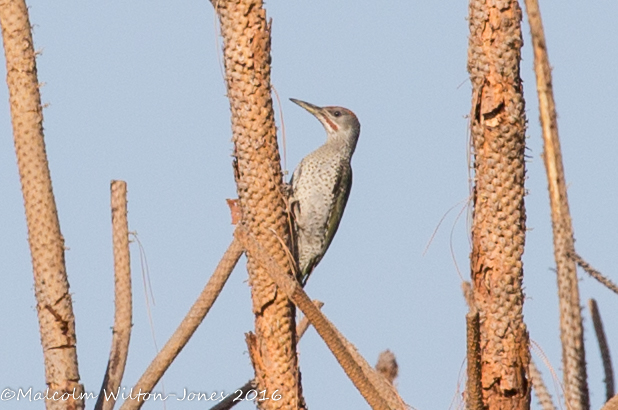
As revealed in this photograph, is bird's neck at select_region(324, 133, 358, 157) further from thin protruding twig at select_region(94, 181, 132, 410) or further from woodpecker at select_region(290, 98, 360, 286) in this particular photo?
thin protruding twig at select_region(94, 181, 132, 410)

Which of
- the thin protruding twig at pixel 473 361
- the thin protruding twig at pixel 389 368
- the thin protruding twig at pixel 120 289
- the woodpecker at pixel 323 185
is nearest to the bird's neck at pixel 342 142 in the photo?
the woodpecker at pixel 323 185

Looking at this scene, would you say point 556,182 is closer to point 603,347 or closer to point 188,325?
point 603,347

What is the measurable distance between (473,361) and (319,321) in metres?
0.79

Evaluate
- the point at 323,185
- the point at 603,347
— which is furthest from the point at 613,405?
the point at 323,185

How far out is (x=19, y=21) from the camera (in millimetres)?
5434

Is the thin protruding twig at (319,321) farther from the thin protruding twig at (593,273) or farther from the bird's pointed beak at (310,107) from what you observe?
the bird's pointed beak at (310,107)

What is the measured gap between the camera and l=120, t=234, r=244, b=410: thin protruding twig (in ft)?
16.7

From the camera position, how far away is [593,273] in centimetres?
500

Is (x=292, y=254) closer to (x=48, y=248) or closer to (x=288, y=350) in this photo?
(x=288, y=350)

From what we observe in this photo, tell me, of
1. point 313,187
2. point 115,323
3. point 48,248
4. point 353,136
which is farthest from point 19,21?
point 353,136

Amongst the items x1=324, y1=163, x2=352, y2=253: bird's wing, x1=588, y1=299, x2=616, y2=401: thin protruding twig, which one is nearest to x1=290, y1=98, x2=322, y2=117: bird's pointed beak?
x1=324, y1=163, x2=352, y2=253: bird's wing

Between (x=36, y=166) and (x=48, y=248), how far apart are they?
0.46 meters

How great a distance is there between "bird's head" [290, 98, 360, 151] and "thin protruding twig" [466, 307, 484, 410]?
4256 mm

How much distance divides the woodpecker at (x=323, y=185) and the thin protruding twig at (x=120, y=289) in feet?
8.46
